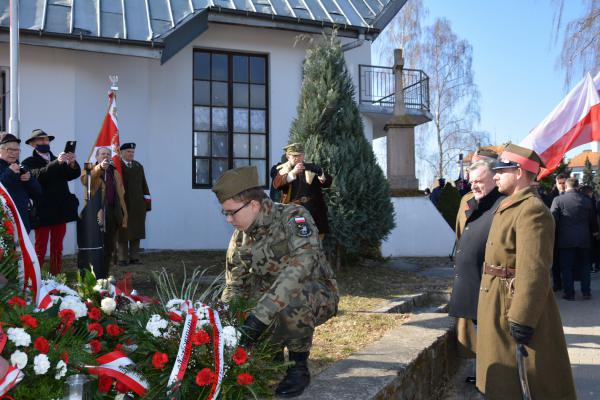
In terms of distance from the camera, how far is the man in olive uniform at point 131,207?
29.2 ft

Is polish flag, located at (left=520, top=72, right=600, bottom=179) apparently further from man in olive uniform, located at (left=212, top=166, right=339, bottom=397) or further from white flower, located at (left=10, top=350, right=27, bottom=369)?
white flower, located at (left=10, top=350, right=27, bottom=369)

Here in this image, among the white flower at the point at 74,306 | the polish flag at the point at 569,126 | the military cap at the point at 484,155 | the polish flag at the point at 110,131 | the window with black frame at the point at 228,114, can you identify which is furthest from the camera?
the window with black frame at the point at 228,114

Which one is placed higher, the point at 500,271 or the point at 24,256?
the point at 24,256

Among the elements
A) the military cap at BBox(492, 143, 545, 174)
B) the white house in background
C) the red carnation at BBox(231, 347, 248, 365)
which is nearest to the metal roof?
the white house in background

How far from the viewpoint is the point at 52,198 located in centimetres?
705

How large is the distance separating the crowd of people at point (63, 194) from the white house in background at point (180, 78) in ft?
5.40

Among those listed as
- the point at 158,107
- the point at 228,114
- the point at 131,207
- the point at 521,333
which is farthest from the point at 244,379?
the point at 228,114

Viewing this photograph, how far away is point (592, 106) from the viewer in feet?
22.9

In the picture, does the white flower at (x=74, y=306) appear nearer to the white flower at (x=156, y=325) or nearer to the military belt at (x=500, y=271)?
the white flower at (x=156, y=325)

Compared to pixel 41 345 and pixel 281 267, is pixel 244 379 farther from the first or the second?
pixel 41 345

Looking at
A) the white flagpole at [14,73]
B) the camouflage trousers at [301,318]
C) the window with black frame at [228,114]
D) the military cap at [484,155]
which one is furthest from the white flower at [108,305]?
the window with black frame at [228,114]

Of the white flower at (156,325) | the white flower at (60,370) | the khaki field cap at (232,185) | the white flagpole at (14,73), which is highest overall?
the white flagpole at (14,73)

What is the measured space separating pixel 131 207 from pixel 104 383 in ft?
21.8

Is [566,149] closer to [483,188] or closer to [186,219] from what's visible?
[483,188]
